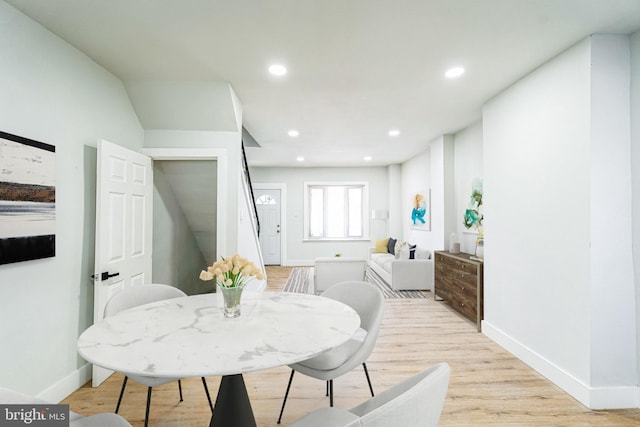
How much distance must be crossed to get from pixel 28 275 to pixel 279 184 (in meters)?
6.19

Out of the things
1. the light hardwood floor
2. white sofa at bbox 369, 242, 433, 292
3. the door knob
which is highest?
the door knob

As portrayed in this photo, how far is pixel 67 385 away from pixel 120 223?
1241 millimetres

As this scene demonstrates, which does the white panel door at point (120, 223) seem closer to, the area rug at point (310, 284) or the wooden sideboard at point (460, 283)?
the area rug at point (310, 284)

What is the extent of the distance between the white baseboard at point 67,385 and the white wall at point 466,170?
4.47 metres

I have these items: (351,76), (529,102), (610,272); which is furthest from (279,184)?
(610,272)

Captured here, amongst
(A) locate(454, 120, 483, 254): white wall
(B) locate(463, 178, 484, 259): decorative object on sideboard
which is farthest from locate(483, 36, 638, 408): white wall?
(A) locate(454, 120, 483, 254): white wall

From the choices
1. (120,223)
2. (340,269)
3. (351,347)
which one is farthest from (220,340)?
(340,269)

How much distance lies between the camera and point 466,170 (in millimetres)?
4543

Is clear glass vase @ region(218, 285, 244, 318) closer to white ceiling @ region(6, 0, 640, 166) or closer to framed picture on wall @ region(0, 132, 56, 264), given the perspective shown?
framed picture on wall @ region(0, 132, 56, 264)

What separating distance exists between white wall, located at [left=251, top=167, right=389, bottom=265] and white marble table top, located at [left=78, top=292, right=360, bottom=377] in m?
6.18

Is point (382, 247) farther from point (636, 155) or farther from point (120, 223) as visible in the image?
point (120, 223)

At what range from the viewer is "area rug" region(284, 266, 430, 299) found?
507 cm

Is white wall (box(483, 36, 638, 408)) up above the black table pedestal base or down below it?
above

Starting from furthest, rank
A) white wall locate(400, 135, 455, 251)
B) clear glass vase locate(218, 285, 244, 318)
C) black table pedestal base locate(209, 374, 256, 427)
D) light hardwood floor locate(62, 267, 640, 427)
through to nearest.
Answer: white wall locate(400, 135, 455, 251)
light hardwood floor locate(62, 267, 640, 427)
clear glass vase locate(218, 285, 244, 318)
black table pedestal base locate(209, 374, 256, 427)
